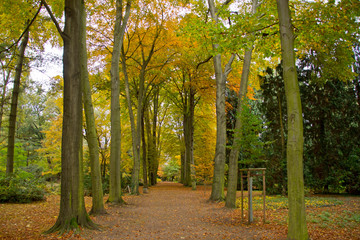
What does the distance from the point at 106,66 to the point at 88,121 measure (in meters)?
9.29

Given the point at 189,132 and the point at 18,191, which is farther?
the point at 189,132

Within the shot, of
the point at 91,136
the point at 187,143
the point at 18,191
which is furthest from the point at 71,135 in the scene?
the point at 187,143

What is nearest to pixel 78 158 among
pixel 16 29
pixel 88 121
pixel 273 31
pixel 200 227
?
pixel 88 121

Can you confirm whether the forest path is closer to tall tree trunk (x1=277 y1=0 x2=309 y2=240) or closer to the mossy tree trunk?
tall tree trunk (x1=277 y1=0 x2=309 y2=240)

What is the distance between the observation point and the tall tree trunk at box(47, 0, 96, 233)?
5535 mm

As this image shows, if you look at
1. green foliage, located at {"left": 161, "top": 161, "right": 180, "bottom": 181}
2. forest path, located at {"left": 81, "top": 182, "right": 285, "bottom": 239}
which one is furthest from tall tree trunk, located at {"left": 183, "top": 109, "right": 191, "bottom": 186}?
green foliage, located at {"left": 161, "top": 161, "right": 180, "bottom": 181}

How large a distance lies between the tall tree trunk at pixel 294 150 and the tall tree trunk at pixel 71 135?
14.8 ft

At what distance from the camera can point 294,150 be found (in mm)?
4566

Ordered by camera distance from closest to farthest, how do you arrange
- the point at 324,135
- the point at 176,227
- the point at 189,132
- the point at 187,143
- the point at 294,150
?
the point at 294,150 < the point at 176,227 < the point at 324,135 < the point at 189,132 < the point at 187,143

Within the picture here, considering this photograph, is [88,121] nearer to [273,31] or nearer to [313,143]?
[273,31]

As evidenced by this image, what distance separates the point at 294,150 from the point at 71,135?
15.5 ft

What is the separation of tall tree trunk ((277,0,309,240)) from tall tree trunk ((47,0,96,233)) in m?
4.51

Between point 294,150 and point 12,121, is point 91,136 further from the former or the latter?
point 12,121

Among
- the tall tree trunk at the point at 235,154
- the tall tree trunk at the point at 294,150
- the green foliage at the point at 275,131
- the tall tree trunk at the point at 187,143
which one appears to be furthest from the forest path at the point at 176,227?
the tall tree trunk at the point at 187,143
